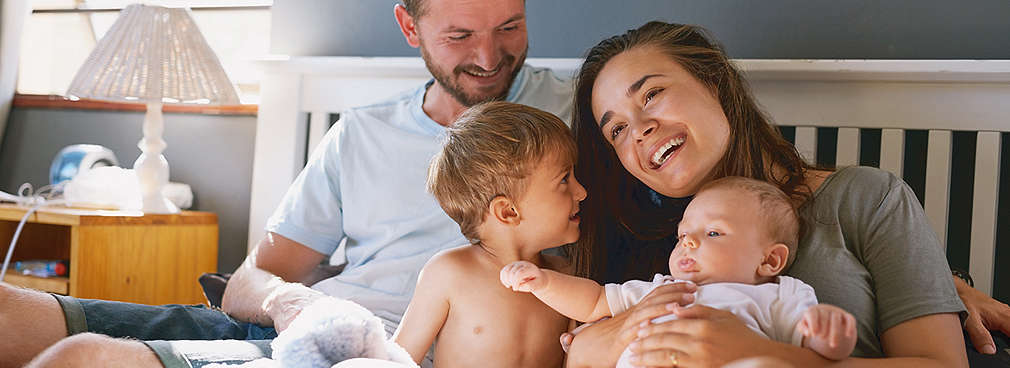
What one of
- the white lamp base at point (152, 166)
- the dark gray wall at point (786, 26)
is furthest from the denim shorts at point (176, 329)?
Answer: the dark gray wall at point (786, 26)

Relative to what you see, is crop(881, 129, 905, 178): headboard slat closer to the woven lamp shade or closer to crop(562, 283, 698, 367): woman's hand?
crop(562, 283, 698, 367): woman's hand

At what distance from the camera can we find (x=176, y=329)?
1.47m

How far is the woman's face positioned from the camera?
131cm

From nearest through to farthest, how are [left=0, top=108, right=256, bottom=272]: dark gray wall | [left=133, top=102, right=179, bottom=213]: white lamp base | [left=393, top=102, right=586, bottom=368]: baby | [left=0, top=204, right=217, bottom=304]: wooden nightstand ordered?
[left=393, top=102, right=586, bottom=368]: baby → [left=0, top=204, right=217, bottom=304]: wooden nightstand → [left=133, top=102, right=179, bottom=213]: white lamp base → [left=0, top=108, right=256, bottom=272]: dark gray wall

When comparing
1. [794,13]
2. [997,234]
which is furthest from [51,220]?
[997,234]

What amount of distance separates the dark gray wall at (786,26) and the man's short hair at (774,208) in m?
0.80

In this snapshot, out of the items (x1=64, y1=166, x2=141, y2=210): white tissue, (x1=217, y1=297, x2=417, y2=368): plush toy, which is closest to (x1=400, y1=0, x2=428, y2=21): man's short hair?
(x1=217, y1=297, x2=417, y2=368): plush toy

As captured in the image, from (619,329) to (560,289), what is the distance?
4.1 inches

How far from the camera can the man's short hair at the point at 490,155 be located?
132 cm

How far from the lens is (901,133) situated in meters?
1.81

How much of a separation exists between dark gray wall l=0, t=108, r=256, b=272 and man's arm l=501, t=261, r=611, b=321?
5.52 feet

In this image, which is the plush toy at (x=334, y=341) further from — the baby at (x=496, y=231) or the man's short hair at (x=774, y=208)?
the man's short hair at (x=774, y=208)

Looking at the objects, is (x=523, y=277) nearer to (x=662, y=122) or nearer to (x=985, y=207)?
(x=662, y=122)

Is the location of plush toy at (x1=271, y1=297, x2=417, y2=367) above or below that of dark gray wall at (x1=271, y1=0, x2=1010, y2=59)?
below
